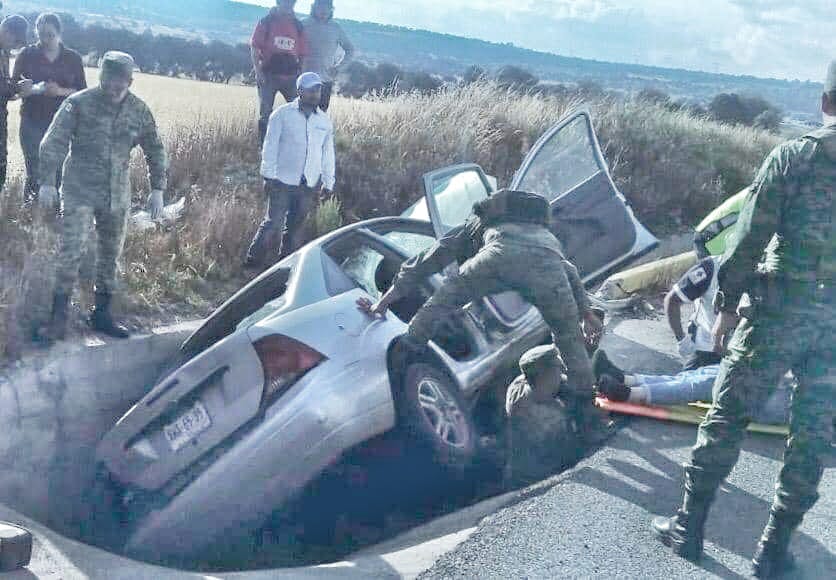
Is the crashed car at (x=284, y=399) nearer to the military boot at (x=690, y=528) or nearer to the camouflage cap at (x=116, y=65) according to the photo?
the military boot at (x=690, y=528)

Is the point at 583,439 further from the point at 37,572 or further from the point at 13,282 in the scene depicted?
the point at 13,282

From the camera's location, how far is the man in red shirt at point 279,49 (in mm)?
9719

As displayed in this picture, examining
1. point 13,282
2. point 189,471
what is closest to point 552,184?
point 189,471

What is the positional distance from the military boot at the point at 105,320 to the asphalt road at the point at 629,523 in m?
3.16

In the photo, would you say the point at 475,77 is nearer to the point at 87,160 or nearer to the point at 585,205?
the point at 585,205

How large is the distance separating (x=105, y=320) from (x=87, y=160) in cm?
107

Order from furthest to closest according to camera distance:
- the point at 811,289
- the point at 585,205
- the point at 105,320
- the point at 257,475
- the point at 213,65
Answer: the point at 213,65 → the point at 105,320 → the point at 585,205 → the point at 257,475 → the point at 811,289

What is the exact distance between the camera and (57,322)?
637 centimetres

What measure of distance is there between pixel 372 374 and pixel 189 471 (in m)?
0.98

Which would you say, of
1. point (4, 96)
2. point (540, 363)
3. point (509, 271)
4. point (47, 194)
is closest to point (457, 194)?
point (509, 271)

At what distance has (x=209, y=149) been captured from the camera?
34.4 ft

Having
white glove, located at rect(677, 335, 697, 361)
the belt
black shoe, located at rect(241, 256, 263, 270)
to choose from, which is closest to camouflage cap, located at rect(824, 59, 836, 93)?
the belt

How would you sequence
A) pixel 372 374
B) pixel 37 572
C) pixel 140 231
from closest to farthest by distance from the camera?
pixel 37 572 < pixel 372 374 < pixel 140 231

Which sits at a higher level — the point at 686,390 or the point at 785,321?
the point at 785,321
